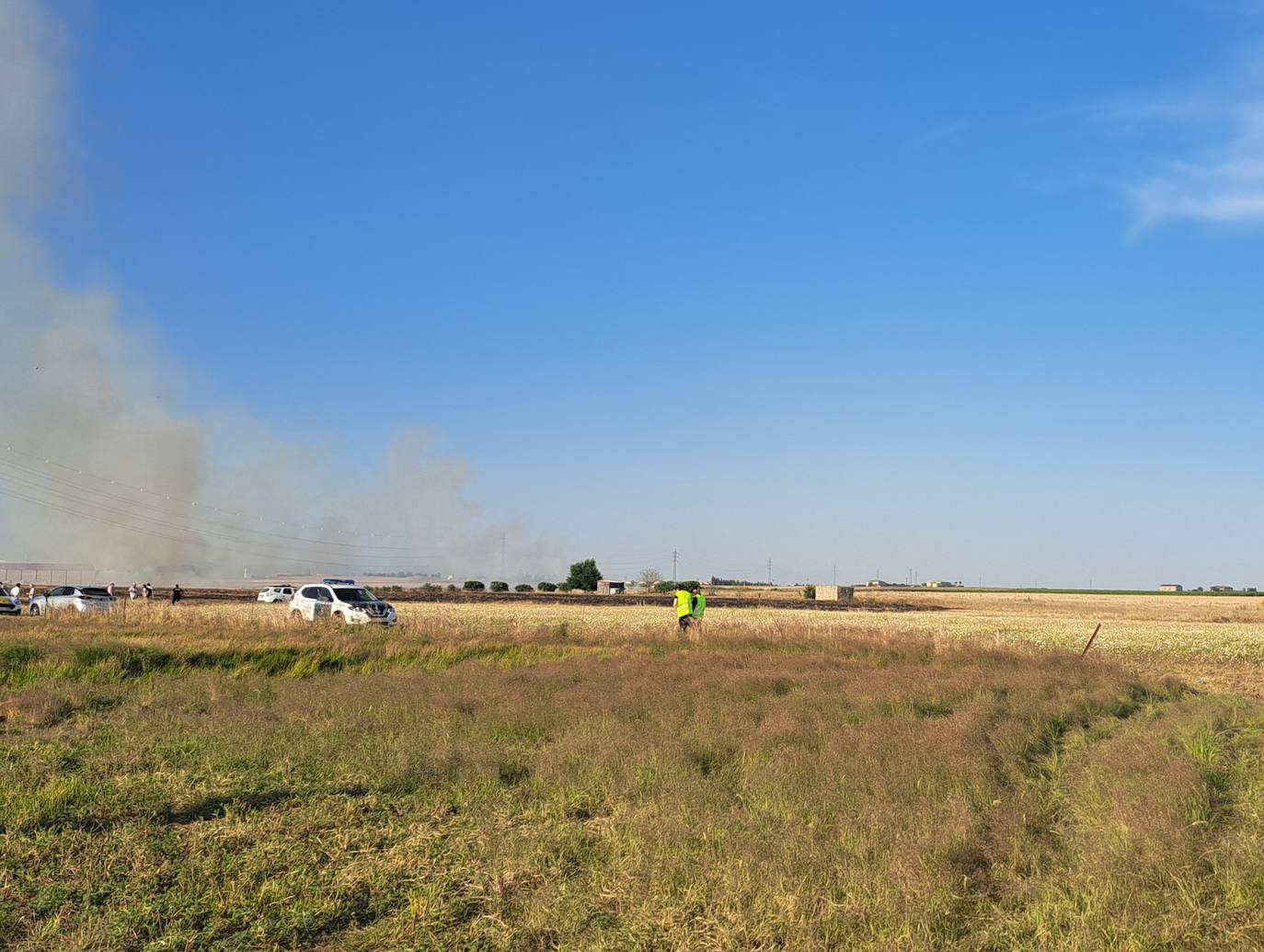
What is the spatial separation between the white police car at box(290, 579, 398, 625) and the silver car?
7.67 metres

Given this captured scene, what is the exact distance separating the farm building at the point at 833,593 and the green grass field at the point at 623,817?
84.9 meters

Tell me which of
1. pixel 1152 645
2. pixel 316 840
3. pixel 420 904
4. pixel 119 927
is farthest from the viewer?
pixel 1152 645

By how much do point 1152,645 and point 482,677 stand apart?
1000 inches

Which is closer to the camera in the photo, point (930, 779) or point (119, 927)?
point (119, 927)

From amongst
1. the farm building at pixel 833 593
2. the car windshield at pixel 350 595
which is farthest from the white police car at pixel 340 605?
the farm building at pixel 833 593

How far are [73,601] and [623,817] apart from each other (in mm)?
38243

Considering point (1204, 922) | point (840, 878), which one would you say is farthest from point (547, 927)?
point (1204, 922)

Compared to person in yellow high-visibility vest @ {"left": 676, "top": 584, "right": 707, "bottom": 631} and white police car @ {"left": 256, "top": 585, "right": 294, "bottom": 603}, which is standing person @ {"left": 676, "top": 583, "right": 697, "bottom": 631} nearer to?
person in yellow high-visibility vest @ {"left": 676, "top": 584, "right": 707, "bottom": 631}

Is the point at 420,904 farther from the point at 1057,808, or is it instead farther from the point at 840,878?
the point at 1057,808

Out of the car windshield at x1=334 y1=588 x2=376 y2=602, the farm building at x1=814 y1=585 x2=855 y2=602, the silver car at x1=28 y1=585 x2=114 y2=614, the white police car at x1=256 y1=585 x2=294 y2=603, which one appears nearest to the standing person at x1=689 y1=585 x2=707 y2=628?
the car windshield at x1=334 y1=588 x2=376 y2=602

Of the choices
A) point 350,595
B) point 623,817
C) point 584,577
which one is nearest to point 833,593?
point 584,577

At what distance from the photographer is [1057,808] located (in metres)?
9.24

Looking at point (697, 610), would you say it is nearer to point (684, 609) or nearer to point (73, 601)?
point (684, 609)

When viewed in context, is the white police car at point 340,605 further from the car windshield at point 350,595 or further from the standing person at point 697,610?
the standing person at point 697,610
